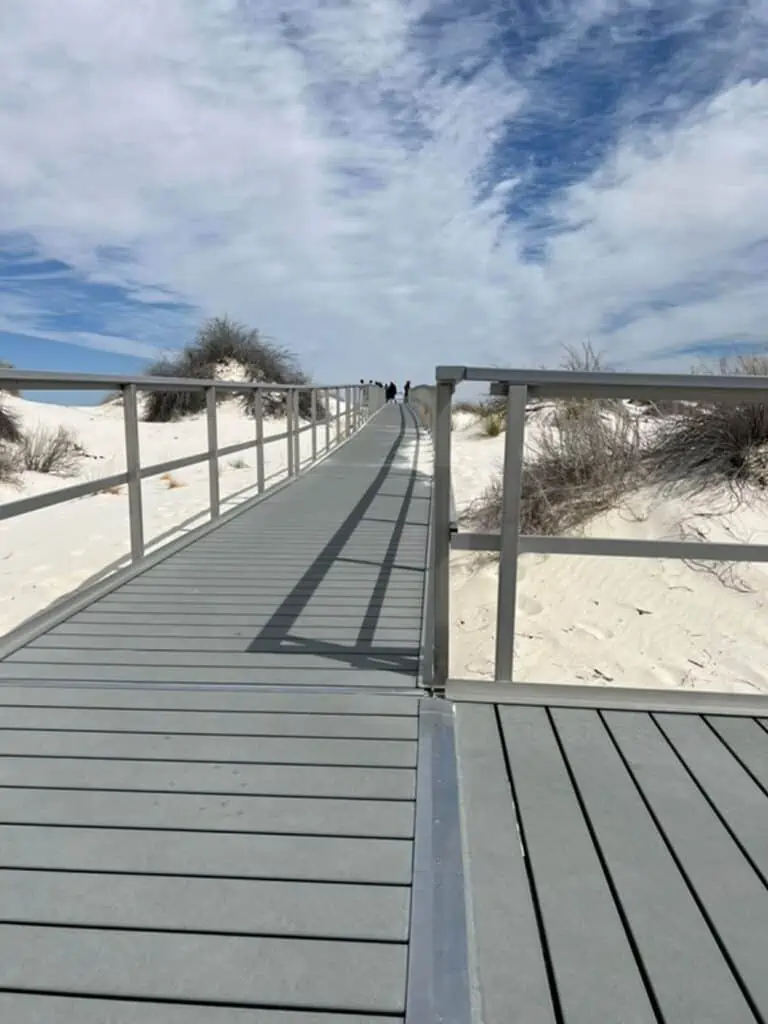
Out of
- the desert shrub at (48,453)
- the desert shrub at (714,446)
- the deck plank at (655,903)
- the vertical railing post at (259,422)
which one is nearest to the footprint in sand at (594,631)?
the desert shrub at (714,446)

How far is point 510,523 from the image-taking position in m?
2.51

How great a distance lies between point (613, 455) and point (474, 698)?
5.11 m

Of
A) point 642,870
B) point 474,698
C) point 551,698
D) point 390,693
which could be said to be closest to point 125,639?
point 390,693

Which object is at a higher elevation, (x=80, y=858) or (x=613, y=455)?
(x=613, y=455)

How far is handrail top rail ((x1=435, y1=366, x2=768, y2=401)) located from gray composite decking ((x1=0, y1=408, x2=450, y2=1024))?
1062 millimetres

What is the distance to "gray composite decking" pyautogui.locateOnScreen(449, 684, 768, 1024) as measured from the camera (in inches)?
53.2

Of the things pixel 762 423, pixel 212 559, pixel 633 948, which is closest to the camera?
pixel 633 948

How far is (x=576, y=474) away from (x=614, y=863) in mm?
5586

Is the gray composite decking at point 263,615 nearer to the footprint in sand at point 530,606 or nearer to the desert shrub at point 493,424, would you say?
the footprint in sand at point 530,606

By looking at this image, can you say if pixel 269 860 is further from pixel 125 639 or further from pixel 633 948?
pixel 125 639

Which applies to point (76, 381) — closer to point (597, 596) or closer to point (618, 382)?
point (618, 382)

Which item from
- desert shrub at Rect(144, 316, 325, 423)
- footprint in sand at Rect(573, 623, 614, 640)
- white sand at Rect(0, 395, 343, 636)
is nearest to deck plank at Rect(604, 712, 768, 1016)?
footprint in sand at Rect(573, 623, 614, 640)

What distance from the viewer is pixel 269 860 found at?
1679 millimetres

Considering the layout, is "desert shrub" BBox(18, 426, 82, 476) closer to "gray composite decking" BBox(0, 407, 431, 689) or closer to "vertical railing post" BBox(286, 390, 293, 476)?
"vertical railing post" BBox(286, 390, 293, 476)
